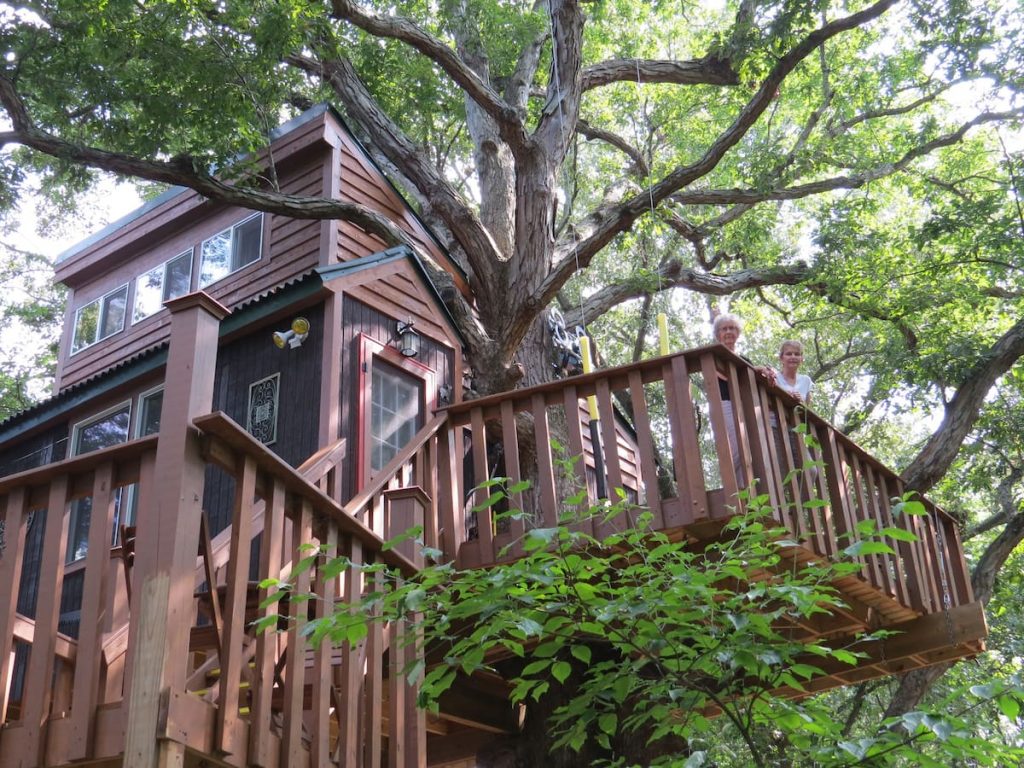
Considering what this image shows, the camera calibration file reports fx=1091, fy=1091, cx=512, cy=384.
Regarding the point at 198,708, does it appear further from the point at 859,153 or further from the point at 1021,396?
the point at 859,153

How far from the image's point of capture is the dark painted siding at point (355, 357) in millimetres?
8742

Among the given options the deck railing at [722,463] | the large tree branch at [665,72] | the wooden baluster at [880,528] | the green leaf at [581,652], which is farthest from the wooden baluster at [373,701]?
the large tree branch at [665,72]

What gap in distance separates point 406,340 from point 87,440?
3872 millimetres

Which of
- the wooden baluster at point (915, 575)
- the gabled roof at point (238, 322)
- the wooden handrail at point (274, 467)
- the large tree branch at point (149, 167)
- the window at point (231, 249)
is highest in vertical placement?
the window at point (231, 249)

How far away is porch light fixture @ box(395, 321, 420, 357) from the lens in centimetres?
962

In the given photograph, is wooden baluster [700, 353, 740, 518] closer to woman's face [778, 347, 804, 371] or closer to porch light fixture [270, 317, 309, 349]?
woman's face [778, 347, 804, 371]

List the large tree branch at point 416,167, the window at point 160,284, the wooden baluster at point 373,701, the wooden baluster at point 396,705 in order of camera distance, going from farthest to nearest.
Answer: the window at point 160,284 < the large tree branch at point 416,167 < the wooden baluster at point 396,705 < the wooden baluster at point 373,701

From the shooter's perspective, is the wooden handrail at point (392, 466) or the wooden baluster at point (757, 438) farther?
the wooden baluster at point (757, 438)

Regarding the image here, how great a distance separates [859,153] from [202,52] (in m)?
8.79

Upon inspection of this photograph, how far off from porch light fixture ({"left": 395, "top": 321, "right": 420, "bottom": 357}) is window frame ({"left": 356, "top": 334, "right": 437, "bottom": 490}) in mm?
64

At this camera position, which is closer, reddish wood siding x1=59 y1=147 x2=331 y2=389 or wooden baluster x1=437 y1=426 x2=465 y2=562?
wooden baluster x1=437 y1=426 x2=465 y2=562

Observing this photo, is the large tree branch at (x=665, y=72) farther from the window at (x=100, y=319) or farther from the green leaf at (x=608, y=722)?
the green leaf at (x=608, y=722)

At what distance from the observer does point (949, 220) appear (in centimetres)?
1147

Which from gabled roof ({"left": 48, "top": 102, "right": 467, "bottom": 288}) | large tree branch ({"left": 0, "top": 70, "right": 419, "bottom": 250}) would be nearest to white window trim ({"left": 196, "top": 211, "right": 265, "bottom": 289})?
gabled roof ({"left": 48, "top": 102, "right": 467, "bottom": 288})
